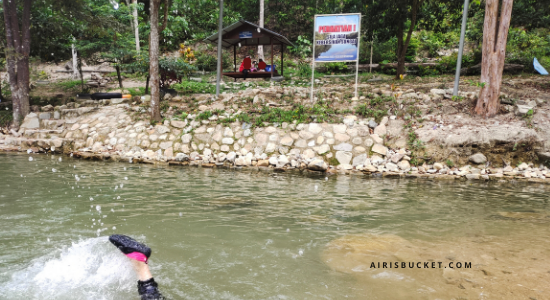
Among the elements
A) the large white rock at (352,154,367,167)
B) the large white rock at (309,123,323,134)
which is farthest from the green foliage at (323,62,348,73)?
the large white rock at (352,154,367,167)

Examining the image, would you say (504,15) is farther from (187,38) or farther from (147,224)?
(187,38)

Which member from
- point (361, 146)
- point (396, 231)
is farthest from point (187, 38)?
point (396, 231)

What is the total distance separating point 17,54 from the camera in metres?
12.8

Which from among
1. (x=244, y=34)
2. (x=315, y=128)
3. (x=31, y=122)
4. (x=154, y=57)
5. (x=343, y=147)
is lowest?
(x=343, y=147)

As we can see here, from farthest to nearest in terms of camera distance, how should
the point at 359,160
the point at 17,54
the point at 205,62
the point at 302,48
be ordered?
→ 1. the point at 205,62
2. the point at 302,48
3. the point at 17,54
4. the point at 359,160

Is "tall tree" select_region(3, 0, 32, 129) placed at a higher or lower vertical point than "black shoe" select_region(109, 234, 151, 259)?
higher

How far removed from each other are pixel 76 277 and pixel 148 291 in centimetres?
107

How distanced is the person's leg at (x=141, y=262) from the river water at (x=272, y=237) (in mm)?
243

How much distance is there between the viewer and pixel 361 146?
33.4 feet

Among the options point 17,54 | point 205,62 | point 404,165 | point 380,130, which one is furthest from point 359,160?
point 205,62

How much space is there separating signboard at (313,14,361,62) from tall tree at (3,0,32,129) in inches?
457

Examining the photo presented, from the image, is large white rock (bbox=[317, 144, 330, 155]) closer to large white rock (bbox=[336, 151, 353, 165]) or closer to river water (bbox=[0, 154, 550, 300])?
large white rock (bbox=[336, 151, 353, 165])

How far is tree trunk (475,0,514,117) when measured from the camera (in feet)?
33.4

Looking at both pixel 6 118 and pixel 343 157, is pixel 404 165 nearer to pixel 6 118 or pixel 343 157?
pixel 343 157
